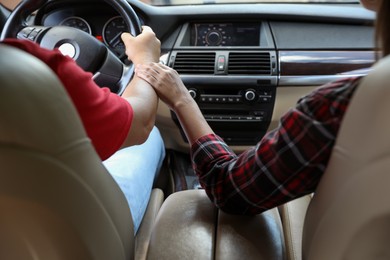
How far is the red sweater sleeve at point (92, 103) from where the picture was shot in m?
0.56

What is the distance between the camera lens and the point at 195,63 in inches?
63.6

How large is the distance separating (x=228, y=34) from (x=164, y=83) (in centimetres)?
75

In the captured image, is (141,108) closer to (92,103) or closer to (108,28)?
(92,103)

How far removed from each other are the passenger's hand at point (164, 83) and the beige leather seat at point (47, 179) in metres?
0.42

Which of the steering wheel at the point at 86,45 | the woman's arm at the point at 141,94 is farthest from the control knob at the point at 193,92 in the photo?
the woman's arm at the point at 141,94

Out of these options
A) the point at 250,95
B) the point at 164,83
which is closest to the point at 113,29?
the point at 250,95

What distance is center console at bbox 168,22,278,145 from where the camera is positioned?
1575mm

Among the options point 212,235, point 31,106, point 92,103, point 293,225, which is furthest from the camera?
point 293,225

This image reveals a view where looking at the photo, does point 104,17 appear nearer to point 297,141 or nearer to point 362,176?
point 297,141

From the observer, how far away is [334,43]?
1.62m

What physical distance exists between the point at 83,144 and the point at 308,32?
1337 millimetres

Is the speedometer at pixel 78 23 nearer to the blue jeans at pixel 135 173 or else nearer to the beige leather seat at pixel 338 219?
the blue jeans at pixel 135 173

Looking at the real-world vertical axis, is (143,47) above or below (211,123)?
above

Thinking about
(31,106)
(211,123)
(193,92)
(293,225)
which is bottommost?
(211,123)
